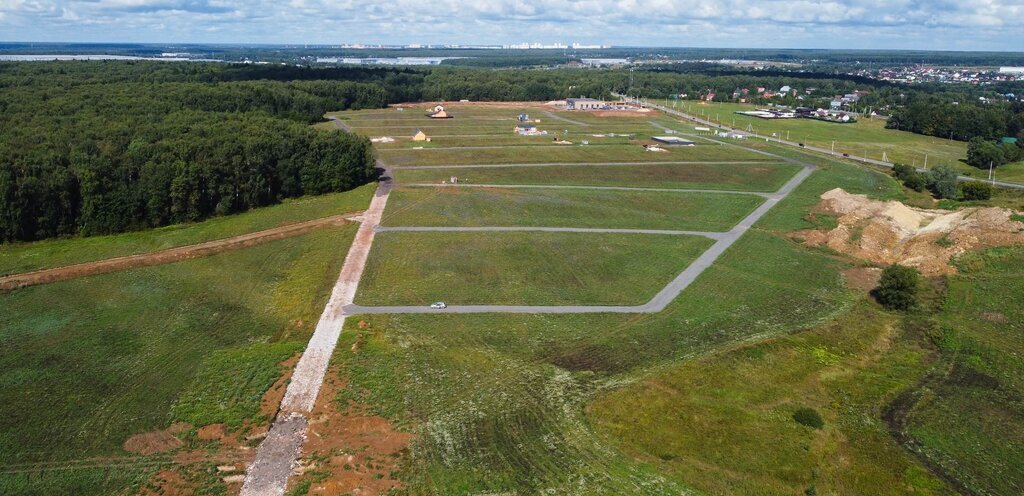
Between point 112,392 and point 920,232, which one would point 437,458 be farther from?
point 920,232

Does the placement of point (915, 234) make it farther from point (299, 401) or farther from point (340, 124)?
point (340, 124)

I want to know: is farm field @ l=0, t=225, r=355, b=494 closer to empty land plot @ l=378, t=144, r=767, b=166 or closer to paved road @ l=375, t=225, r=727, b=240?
paved road @ l=375, t=225, r=727, b=240

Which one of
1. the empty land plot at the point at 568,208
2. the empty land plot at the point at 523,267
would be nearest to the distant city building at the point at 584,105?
the empty land plot at the point at 568,208

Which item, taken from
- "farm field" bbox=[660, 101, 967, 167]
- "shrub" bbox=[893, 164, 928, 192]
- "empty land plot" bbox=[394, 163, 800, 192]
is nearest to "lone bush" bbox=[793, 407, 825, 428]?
"empty land plot" bbox=[394, 163, 800, 192]

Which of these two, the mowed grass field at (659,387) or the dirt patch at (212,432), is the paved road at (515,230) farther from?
the dirt patch at (212,432)

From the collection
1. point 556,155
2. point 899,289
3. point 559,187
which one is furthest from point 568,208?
point 556,155

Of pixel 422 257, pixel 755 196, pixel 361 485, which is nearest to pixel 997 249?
pixel 755 196
